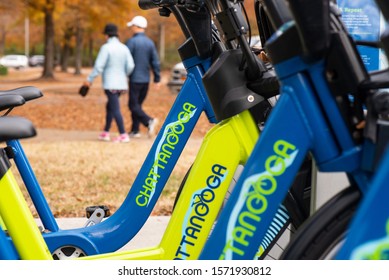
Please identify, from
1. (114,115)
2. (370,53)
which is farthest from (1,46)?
(370,53)

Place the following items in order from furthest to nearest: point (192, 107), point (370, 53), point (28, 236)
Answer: point (370, 53)
point (192, 107)
point (28, 236)

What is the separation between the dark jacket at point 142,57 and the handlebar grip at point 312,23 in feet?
30.5

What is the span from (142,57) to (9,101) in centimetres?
822

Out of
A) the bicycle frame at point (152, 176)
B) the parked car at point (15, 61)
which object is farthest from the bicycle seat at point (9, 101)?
the parked car at point (15, 61)

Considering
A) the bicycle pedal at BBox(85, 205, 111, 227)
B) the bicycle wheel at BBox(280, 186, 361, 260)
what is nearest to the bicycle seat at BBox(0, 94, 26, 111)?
the bicycle pedal at BBox(85, 205, 111, 227)

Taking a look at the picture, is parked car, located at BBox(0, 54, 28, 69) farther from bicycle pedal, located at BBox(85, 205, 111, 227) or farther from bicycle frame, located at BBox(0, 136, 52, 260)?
bicycle frame, located at BBox(0, 136, 52, 260)

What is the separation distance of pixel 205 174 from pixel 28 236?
0.60 meters

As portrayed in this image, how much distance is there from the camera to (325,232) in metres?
1.82

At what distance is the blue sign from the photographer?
13.9ft

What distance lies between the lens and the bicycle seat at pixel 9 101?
2865 millimetres

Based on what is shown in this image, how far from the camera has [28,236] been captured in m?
2.34

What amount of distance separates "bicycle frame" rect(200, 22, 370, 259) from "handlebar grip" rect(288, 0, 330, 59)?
4cm
